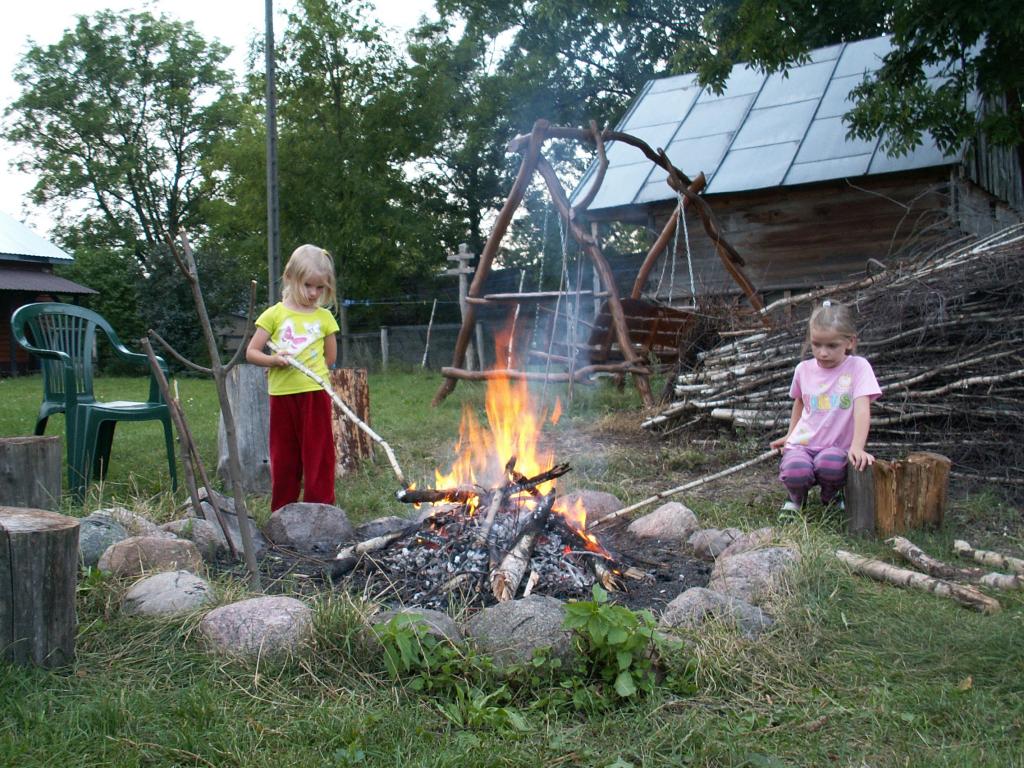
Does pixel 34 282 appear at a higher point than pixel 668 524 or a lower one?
higher

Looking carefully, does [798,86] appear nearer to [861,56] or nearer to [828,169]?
[861,56]

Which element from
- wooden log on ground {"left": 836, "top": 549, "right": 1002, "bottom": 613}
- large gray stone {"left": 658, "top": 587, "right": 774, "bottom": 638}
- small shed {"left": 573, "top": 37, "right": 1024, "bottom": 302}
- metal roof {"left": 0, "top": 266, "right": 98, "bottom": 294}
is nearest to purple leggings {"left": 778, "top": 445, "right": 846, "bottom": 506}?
wooden log on ground {"left": 836, "top": 549, "right": 1002, "bottom": 613}

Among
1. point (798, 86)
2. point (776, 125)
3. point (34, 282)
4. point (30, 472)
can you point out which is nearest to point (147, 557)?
point (30, 472)

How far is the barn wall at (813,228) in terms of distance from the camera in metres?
12.2

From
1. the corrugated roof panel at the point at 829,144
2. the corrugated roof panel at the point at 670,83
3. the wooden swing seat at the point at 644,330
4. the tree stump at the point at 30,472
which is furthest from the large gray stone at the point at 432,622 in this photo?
the corrugated roof panel at the point at 670,83

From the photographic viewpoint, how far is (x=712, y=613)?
10.5 ft

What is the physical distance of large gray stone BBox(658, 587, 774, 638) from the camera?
3141 millimetres

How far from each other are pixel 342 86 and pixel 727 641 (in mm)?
19390

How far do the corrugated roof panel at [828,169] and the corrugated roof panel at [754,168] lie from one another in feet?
0.65

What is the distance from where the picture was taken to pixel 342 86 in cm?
2030

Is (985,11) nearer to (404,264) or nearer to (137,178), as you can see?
(404,264)

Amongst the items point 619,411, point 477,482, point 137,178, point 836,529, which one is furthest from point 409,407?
point 137,178

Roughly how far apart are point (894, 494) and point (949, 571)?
0.69 m

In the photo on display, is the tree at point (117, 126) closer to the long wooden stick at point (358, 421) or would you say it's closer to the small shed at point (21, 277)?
the small shed at point (21, 277)
